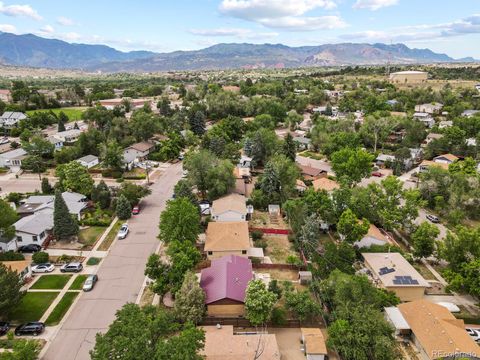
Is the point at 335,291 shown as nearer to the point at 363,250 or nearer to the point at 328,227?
the point at 363,250

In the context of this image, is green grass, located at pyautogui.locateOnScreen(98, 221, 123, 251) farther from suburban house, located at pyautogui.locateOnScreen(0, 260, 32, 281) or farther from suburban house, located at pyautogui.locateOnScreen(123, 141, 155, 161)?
suburban house, located at pyautogui.locateOnScreen(123, 141, 155, 161)

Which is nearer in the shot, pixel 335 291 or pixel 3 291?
pixel 3 291

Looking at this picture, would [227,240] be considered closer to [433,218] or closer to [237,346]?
[237,346]

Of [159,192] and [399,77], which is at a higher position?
[399,77]

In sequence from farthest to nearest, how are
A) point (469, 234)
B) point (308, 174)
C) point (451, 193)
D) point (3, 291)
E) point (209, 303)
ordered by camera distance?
1. point (308, 174)
2. point (451, 193)
3. point (469, 234)
4. point (209, 303)
5. point (3, 291)

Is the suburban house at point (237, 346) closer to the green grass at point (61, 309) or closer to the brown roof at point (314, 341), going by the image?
the brown roof at point (314, 341)

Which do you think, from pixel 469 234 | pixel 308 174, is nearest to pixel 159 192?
pixel 308 174
